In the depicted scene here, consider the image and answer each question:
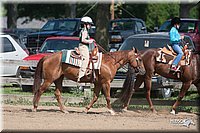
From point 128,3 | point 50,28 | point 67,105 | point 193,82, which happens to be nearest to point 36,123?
point 67,105

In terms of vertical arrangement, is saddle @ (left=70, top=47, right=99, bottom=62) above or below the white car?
above

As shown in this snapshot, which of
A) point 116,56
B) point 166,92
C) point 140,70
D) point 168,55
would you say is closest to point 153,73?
point 168,55

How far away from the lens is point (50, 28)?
94.5ft

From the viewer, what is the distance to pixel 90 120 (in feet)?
45.1

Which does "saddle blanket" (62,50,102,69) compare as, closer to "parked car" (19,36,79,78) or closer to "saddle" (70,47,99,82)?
"saddle" (70,47,99,82)

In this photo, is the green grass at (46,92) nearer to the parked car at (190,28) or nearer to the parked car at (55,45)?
the parked car at (55,45)

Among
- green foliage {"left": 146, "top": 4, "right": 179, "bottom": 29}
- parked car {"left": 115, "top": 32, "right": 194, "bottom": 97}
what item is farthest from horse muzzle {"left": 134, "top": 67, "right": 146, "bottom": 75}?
green foliage {"left": 146, "top": 4, "right": 179, "bottom": 29}

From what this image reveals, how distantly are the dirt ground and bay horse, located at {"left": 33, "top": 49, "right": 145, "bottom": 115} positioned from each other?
57cm

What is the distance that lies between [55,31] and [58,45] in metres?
7.72

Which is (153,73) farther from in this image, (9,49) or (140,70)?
(9,49)

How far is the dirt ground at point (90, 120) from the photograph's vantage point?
40.8 feet

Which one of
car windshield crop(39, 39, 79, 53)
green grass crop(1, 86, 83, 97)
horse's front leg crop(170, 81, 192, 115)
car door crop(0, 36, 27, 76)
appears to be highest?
car windshield crop(39, 39, 79, 53)

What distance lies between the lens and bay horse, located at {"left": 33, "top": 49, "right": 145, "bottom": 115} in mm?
15151

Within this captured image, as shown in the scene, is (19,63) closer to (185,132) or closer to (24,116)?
(24,116)
